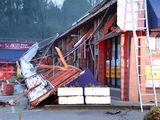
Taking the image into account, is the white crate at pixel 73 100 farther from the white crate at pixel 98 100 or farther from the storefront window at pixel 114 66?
the storefront window at pixel 114 66

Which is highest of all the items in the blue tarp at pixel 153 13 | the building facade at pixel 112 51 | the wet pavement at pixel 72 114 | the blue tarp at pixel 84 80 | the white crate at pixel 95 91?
the blue tarp at pixel 153 13

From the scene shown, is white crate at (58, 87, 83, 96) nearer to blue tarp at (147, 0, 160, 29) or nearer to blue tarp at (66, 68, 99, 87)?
blue tarp at (66, 68, 99, 87)

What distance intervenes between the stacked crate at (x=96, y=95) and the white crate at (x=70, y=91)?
231 mm

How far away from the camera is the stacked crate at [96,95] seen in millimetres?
15664

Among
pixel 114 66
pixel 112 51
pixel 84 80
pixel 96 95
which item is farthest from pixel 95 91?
pixel 112 51

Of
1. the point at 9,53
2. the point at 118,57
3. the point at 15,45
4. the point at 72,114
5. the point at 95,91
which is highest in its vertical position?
the point at 15,45

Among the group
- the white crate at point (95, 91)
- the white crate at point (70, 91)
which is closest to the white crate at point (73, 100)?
the white crate at point (70, 91)

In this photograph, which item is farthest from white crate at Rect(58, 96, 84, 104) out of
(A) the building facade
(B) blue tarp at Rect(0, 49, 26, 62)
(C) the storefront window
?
(B) blue tarp at Rect(0, 49, 26, 62)

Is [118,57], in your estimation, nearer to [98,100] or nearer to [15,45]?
[98,100]

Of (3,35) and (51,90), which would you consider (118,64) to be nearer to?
(51,90)

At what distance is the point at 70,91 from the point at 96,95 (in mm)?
1018

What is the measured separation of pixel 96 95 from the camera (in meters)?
15.7

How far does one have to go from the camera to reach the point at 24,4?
313ft

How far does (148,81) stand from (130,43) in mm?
1800
